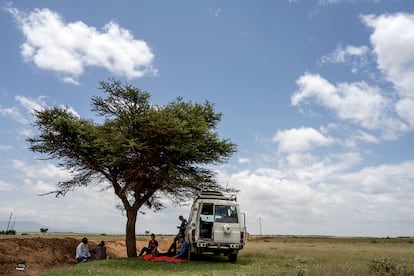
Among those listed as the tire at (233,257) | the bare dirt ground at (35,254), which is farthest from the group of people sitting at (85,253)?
the tire at (233,257)

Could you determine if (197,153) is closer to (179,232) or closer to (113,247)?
(179,232)

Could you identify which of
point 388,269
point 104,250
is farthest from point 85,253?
point 388,269

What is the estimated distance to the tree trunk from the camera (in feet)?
79.6

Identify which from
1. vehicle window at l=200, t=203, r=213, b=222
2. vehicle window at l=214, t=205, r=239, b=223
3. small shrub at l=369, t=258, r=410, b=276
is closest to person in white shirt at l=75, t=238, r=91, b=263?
vehicle window at l=200, t=203, r=213, b=222

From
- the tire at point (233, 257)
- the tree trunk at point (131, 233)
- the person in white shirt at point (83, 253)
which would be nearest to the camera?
the tire at point (233, 257)

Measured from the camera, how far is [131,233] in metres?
24.3

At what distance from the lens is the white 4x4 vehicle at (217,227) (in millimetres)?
19312

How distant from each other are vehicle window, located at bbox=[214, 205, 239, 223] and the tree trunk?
22.9ft

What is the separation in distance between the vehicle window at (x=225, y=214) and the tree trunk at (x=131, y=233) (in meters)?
6.99

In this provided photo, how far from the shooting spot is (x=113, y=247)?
3184 cm

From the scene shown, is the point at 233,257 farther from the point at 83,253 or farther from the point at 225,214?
the point at 83,253

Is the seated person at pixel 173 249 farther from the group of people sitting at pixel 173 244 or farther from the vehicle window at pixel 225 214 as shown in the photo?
the vehicle window at pixel 225 214

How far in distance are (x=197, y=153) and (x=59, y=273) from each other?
36.1 feet

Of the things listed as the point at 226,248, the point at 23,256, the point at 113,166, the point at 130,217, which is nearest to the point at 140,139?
the point at 113,166
